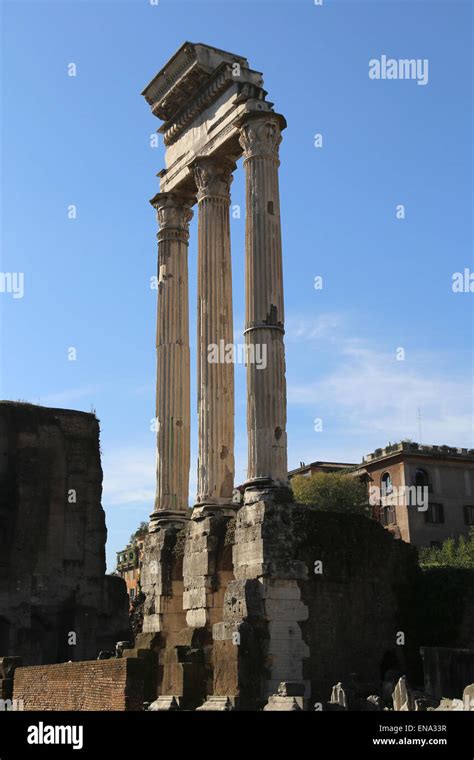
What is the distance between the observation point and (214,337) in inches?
806

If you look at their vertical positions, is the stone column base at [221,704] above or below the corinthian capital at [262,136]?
below

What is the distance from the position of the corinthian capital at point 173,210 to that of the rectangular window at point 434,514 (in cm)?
2706

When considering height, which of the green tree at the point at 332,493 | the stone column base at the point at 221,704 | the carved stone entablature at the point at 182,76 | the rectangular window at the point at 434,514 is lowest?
the stone column base at the point at 221,704

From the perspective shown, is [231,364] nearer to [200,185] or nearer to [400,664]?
[200,185]

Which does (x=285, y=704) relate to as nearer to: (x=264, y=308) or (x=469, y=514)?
(x=264, y=308)

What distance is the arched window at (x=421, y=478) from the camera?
46.6 m

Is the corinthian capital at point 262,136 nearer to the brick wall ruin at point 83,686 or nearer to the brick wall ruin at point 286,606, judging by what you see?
the brick wall ruin at point 286,606

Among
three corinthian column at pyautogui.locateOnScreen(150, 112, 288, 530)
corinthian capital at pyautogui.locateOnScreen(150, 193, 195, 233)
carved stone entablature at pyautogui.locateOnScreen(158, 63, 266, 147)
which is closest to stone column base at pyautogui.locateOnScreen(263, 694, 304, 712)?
three corinthian column at pyautogui.locateOnScreen(150, 112, 288, 530)

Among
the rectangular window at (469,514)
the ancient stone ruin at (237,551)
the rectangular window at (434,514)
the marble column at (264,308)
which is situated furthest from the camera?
the rectangular window at (469,514)

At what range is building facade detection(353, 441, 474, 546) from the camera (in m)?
45.5

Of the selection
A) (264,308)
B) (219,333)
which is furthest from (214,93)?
(264,308)
